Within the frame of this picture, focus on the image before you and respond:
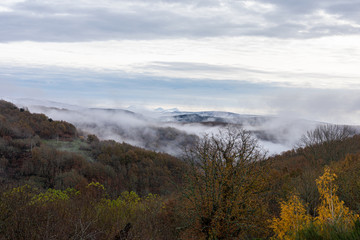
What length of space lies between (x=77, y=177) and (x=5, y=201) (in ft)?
137

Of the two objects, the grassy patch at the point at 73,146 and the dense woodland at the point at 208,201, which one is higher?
the dense woodland at the point at 208,201

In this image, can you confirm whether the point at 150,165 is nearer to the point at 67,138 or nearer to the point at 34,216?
the point at 67,138

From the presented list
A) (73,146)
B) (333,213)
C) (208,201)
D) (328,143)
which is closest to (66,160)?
Result: (73,146)

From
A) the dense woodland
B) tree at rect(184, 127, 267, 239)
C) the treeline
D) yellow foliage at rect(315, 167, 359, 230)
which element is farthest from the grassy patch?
yellow foliage at rect(315, 167, 359, 230)

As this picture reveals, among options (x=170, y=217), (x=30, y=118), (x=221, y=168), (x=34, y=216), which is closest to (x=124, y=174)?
(x=30, y=118)

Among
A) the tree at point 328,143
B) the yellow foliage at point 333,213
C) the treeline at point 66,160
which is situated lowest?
the treeline at point 66,160

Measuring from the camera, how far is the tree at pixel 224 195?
17.3 m

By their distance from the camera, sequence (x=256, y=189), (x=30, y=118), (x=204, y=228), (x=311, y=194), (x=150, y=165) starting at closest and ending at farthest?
(x=204, y=228) → (x=256, y=189) → (x=311, y=194) → (x=150, y=165) → (x=30, y=118)

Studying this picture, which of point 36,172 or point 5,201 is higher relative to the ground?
point 5,201

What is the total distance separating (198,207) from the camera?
58.3 feet

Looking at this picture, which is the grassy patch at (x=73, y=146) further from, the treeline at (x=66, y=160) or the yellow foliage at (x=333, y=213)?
the yellow foliage at (x=333, y=213)

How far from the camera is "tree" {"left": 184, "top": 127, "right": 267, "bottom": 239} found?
17328mm

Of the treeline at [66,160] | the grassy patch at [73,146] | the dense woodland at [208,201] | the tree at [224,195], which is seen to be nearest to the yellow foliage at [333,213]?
the dense woodland at [208,201]

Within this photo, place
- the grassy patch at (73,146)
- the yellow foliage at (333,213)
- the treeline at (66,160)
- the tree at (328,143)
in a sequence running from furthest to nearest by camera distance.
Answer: the grassy patch at (73,146) → the treeline at (66,160) → the tree at (328,143) → the yellow foliage at (333,213)
